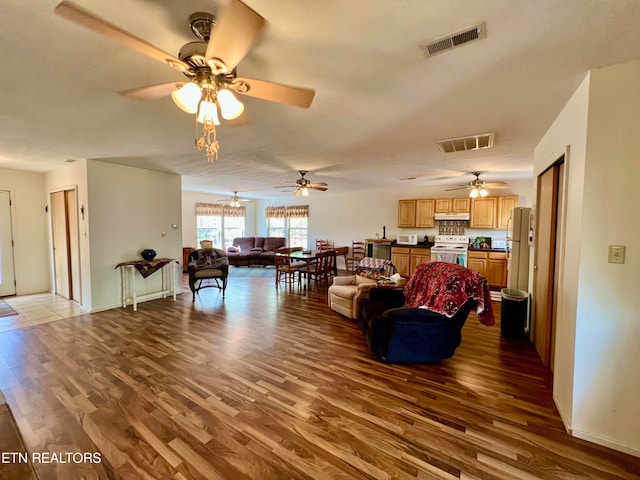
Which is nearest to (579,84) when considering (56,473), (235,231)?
(56,473)

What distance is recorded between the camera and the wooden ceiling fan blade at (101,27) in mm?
1007

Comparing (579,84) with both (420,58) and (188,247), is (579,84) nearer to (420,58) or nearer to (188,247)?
(420,58)

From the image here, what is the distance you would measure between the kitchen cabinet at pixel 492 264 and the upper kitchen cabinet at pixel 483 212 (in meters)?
0.70

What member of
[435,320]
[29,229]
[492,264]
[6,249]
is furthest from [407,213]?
[6,249]

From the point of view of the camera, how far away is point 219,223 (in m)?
9.63

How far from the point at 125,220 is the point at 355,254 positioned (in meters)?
5.75

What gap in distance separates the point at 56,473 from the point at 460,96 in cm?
364

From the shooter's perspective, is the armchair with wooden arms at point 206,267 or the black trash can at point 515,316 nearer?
the black trash can at point 515,316

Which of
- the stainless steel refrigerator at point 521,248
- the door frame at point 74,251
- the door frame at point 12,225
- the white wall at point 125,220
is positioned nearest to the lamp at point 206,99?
the stainless steel refrigerator at point 521,248

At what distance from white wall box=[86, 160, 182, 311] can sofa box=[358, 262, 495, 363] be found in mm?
4431

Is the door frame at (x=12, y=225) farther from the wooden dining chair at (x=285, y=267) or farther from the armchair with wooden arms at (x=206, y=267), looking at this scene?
the wooden dining chair at (x=285, y=267)

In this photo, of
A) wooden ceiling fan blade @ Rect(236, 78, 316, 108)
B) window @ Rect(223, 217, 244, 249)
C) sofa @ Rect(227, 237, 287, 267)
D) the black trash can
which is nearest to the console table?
sofa @ Rect(227, 237, 287, 267)

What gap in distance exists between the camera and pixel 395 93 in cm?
208

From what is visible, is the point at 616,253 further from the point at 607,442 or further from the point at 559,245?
the point at 607,442
